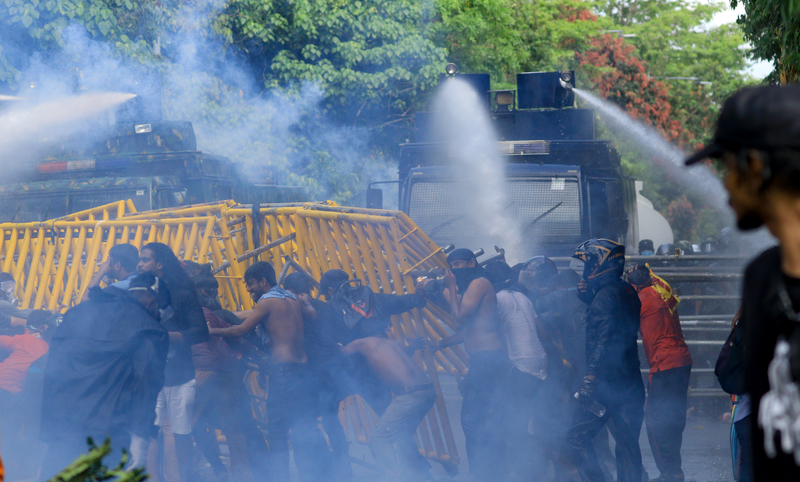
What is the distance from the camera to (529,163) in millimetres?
9258

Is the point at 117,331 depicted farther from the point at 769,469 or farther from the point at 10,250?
the point at 10,250

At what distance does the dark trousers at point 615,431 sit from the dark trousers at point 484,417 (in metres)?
0.72

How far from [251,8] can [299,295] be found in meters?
11.8

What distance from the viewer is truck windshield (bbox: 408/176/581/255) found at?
8.85 m

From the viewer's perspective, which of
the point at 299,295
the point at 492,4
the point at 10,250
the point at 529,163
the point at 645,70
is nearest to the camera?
the point at 299,295

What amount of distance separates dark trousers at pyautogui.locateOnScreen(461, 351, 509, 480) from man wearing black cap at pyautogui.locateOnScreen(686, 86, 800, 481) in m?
4.54

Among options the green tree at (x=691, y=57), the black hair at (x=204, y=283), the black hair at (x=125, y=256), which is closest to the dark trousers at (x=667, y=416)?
the black hair at (x=204, y=283)

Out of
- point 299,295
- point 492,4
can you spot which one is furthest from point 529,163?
point 492,4

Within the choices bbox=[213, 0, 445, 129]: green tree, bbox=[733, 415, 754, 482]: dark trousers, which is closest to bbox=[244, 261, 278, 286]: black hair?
bbox=[733, 415, 754, 482]: dark trousers

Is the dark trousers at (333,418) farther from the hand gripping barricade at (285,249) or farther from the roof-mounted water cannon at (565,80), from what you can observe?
the roof-mounted water cannon at (565,80)

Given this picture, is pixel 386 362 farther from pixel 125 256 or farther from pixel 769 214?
pixel 769 214

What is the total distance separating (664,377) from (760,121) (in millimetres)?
5084

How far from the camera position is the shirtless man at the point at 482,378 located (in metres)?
6.14

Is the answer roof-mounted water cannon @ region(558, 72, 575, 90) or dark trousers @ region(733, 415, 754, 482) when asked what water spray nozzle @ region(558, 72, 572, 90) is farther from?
dark trousers @ region(733, 415, 754, 482)
